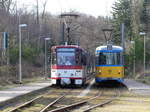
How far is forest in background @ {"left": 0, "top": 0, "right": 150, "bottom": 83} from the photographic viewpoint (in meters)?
52.9

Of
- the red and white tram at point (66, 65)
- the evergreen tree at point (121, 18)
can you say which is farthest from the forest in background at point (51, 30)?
the red and white tram at point (66, 65)

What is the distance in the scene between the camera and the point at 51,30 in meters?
85.7

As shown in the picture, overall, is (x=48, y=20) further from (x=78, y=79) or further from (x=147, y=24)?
(x=78, y=79)

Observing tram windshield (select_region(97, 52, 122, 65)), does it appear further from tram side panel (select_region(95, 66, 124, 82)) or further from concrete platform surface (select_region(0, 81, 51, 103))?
concrete platform surface (select_region(0, 81, 51, 103))

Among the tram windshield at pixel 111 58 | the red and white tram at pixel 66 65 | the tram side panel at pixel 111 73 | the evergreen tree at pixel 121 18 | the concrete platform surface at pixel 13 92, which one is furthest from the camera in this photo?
the evergreen tree at pixel 121 18

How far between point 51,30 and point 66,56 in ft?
188

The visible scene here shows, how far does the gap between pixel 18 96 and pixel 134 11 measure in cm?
5044

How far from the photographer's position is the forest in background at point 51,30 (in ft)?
174

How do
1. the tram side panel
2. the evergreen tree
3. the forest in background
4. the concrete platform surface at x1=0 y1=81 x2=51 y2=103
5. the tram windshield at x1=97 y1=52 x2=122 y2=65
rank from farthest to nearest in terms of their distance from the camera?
the evergreen tree
the forest in background
the tram windshield at x1=97 y1=52 x2=122 y2=65
the tram side panel
the concrete platform surface at x1=0 y1=81 x2=51 y2=103

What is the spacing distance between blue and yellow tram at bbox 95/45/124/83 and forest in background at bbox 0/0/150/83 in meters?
10.9

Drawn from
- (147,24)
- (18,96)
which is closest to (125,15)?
(147,24)

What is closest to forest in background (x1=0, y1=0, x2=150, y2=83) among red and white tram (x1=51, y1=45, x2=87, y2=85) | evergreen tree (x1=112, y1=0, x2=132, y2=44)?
evergreen tree (x1=112, y1=0, x2=132, y2=44)

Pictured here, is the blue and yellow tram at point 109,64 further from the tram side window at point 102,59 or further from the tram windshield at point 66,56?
the tram windshield at point 66,56

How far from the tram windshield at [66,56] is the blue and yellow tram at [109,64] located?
106 inches
